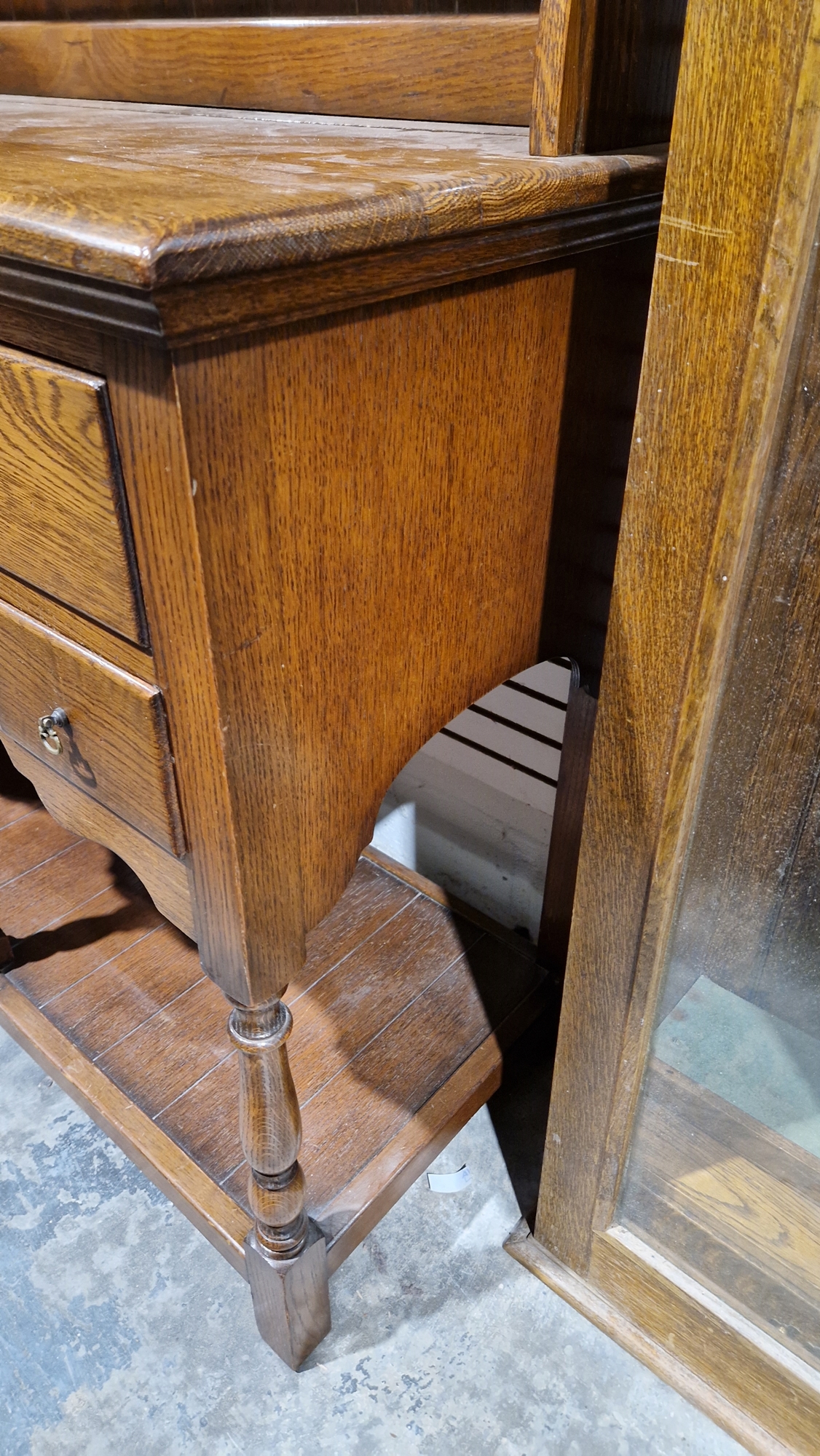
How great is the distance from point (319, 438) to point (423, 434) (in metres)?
0.09

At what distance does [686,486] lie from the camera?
0.61m

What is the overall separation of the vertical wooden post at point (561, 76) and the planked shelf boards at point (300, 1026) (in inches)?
35.4

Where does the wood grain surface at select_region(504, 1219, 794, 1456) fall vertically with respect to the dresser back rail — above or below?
below

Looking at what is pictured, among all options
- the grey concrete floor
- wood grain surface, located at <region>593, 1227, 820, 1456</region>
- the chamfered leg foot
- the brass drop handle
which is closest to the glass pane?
wood grain surface, located at <region>593, 1227, 820, 1456</region>

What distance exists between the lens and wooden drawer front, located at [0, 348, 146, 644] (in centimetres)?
49

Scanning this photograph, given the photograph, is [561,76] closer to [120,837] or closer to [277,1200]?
[120,837]

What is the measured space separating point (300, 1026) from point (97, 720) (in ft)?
2.23

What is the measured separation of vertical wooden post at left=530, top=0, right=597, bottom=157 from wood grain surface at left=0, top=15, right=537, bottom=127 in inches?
4.3

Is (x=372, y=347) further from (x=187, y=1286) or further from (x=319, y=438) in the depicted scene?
(x=187, y=1286)

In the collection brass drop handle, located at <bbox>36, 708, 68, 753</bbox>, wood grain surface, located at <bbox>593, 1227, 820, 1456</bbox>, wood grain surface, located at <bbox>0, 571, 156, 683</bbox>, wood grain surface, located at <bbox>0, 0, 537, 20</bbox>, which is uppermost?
wood grain surface, located at <bbox>0, 0, 537, 20</bbox>

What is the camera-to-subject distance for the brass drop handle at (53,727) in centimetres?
64

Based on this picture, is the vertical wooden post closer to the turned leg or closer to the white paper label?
the turned leg

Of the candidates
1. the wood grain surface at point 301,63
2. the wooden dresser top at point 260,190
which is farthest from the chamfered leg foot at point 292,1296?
the wood grain surface at point 301,63

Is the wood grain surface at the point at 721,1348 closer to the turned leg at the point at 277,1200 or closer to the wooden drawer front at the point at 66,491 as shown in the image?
the turned leg at the point at 277,1200
